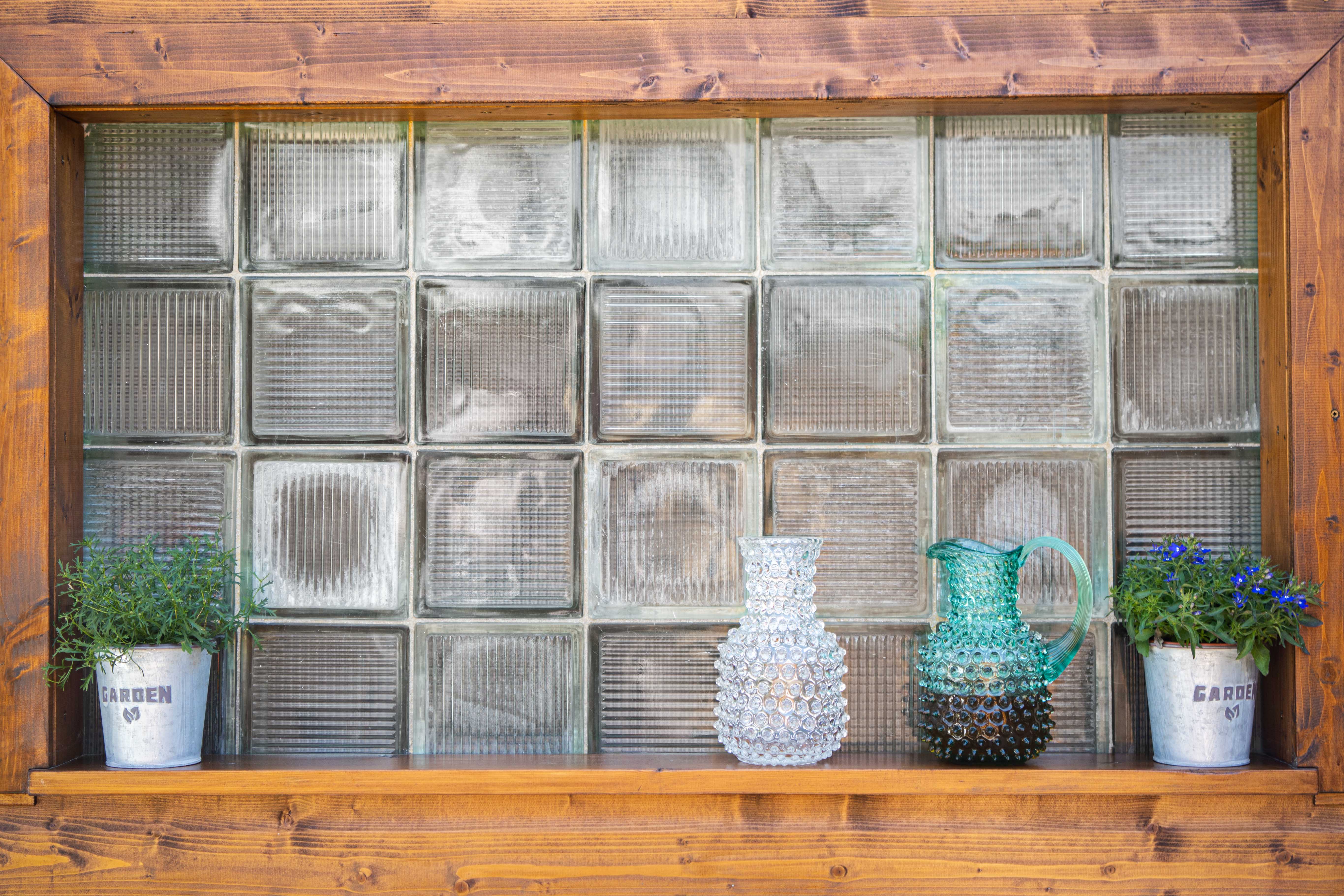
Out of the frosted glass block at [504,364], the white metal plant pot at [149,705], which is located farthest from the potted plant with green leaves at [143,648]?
the frosted glass block at [504,364]

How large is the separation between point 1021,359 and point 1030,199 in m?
0.25

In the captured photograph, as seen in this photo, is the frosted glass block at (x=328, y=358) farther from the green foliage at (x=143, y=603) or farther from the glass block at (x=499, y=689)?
the glass block at (x=499, y=689)

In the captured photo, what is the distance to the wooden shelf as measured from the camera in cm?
129

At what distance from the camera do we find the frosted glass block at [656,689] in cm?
145

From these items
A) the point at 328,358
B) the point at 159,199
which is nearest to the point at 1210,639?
the point at 328,358

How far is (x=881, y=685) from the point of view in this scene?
4.77ft

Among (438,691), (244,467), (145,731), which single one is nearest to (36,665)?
(145,731)

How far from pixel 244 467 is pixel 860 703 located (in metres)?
1.01

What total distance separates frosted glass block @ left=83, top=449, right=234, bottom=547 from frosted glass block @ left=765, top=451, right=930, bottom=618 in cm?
85

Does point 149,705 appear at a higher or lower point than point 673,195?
lower

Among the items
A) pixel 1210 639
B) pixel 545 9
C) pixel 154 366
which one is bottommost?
pixel 1210 639

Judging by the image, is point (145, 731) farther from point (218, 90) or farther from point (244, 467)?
point (218, 90)

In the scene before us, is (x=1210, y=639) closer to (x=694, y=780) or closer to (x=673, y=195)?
(x=694, y=780)

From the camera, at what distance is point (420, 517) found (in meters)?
1.47
